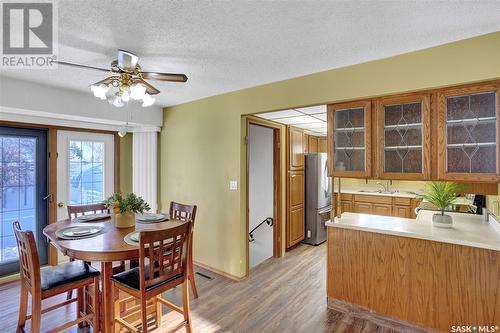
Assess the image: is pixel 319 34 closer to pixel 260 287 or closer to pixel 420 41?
pixel 420 41

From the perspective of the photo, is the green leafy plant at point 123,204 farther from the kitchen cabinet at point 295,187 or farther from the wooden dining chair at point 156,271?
the kitchen cabinet at point 295,187

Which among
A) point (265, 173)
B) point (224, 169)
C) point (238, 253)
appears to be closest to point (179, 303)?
point (238, 253)

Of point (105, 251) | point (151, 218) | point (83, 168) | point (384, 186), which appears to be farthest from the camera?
point (384, 186)

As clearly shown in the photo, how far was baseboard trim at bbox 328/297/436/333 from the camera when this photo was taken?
2229 millimetres

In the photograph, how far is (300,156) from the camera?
459cm

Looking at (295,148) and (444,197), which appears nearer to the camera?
(444,197)

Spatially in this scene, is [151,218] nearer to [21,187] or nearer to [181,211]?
[181,211]

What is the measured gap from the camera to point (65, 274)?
6.77 ft

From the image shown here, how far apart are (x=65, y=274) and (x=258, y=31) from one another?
238 centimetres

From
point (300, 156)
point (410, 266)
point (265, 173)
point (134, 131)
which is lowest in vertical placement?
point (410, 266)

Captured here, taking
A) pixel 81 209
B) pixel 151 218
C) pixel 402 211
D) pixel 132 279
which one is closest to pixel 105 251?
pixel 132 279

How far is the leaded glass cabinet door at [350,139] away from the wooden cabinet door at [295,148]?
1.67m

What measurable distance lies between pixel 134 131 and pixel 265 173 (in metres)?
2.25

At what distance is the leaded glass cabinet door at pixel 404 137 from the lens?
2.13 meters
